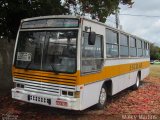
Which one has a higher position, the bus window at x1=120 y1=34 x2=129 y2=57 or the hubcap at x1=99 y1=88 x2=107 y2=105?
the bus window at x1=120 y1=34 x2=129 y2=57

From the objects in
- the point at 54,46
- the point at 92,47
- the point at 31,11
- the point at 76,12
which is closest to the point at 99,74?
the point at 92,47

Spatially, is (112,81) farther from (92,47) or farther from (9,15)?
(9,15)

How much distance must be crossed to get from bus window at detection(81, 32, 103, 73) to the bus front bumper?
0.89m

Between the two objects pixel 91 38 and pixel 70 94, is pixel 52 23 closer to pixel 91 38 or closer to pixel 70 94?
pixel 91 38

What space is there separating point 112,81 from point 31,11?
467 cm

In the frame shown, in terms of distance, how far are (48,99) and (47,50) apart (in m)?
1.37

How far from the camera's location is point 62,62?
860cm

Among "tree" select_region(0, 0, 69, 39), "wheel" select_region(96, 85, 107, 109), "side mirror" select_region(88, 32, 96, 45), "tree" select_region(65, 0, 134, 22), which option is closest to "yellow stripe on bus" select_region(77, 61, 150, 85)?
"wheel" select_region(96, 85, 107, 109)

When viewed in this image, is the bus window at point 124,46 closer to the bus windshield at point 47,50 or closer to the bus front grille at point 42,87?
the bus windshield at point 47,50

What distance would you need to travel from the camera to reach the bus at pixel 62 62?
8.45 meters

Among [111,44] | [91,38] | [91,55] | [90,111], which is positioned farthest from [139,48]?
[91,38]

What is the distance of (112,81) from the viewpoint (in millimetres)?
11086

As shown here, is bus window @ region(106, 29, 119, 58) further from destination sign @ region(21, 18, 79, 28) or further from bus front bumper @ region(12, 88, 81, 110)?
bus front bumper @ region(12, 88, 81, 110)

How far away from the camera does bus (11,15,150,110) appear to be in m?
8.45
